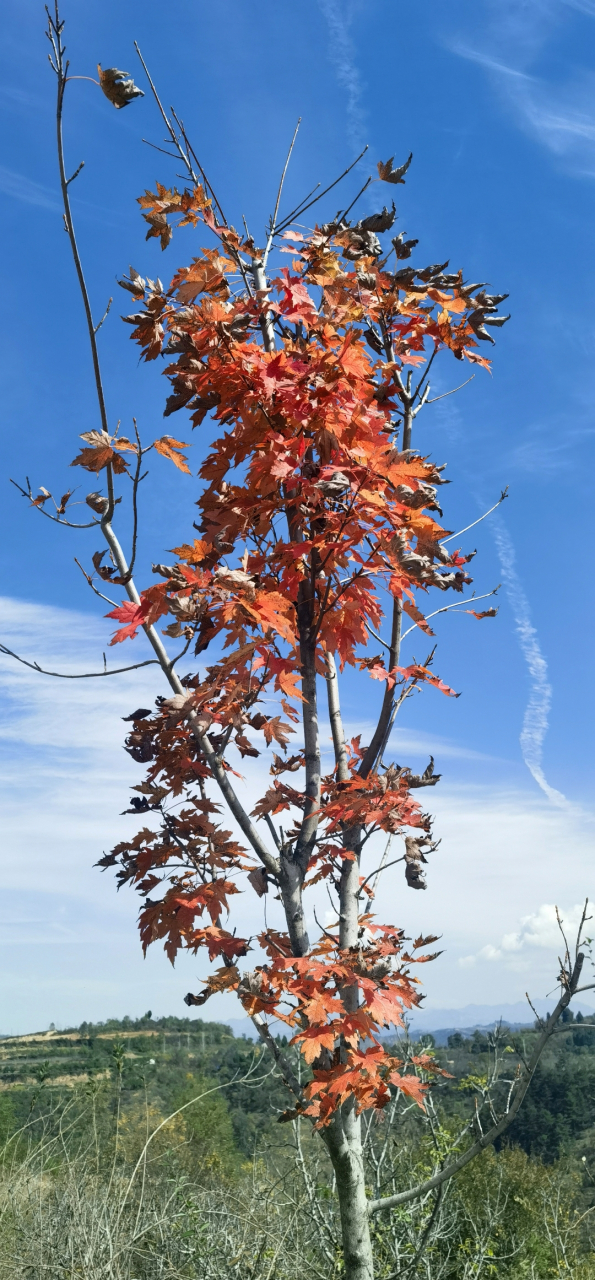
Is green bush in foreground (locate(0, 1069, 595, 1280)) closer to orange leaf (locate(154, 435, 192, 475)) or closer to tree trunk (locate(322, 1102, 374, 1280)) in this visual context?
tree trunk (locate(322, 1102, 374, 1280))

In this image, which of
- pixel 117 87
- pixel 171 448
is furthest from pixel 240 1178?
pixel 117 87

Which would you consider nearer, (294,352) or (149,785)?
(294,352)

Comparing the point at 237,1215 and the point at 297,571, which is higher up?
the point at 297,571

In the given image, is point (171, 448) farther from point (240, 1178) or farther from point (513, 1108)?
point (240, 1178)

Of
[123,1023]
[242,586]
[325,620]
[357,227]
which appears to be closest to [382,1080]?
[325,620]

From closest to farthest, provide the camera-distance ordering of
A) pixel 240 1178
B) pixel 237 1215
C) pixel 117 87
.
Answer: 1. pixel 117 87
2. pixel 237 1215
3. pixel 240 1178

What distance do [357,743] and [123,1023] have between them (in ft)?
145

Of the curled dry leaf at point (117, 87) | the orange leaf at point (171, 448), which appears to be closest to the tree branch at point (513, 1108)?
the orange leaf at point (171, 448)

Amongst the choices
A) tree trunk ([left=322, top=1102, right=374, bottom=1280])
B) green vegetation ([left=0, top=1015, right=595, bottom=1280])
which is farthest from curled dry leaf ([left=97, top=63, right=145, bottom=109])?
tree trunk ([left=322, top=1102, right=374, bottom=1280])

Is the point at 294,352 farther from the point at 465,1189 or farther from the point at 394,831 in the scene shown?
the point at 465,1189

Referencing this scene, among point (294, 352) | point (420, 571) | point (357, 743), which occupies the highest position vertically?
point (294, 352)

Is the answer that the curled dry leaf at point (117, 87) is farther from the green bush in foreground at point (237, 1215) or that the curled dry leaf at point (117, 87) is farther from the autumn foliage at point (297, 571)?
the green bush in foreground at point (237, 1215)

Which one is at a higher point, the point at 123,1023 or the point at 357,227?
the point at 357,227

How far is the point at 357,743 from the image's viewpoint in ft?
11.8
